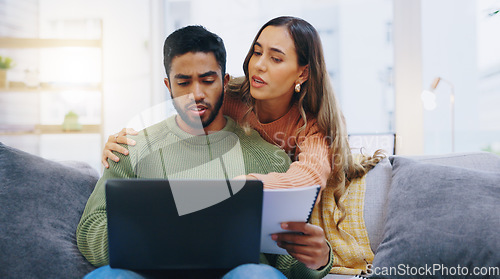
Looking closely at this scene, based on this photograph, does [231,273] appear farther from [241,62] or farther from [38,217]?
[241,62]

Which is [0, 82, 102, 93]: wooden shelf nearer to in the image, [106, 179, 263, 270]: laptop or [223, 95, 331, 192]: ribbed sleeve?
[223, 95, 331, 192]: ribbed sleeve

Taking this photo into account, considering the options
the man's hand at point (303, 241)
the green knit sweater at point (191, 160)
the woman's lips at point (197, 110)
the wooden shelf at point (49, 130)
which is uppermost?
the woman's lips at point (197, 110)

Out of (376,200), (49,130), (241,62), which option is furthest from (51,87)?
(376,200)

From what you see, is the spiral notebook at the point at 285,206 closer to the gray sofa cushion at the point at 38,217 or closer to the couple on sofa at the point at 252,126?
the couple on sofa at the point at 252,126

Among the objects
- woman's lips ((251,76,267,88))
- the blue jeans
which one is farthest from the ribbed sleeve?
the blue jeans

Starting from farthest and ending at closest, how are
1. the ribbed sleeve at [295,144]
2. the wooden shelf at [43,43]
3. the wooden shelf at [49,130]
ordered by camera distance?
the wooden shelf at [43,43]
the wooden shelf at [49,130]
the ribbed sleeve at [295,144]

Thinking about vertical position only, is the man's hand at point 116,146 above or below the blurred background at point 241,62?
→ below

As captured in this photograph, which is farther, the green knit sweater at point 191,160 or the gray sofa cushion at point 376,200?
the gray sofa cushion at point 376,200

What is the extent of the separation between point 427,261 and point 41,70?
3.22 m

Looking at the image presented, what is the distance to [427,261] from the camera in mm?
1333

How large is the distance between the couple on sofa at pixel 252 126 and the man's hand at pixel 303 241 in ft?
0.18

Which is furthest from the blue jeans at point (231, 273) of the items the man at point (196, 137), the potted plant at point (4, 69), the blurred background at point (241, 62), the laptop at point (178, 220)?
the potted plant at point (4, 69)

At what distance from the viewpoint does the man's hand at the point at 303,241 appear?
1.00 metres

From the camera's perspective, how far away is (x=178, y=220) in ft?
2.92
